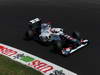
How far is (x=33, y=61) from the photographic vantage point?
635 inches

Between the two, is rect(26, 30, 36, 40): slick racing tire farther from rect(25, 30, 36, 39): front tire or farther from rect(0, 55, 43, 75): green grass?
rect(0, 55, 43, 75): green grass

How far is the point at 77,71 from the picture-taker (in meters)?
15.0

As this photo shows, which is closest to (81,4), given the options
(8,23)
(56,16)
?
(56,16)

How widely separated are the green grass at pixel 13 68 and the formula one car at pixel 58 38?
8.13 feet

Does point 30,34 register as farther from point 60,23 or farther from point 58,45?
point 60,23

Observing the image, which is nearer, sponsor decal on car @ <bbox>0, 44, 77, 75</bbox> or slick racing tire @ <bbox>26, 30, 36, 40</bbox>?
sponsor decal on car @ <bbox>0, 44, 77, 75</bbox>

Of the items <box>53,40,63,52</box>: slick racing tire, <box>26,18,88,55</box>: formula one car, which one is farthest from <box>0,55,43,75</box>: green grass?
<box>26,18,88,55</box>: formula one car

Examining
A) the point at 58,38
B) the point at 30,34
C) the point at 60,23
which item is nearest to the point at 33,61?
the point at 58,38

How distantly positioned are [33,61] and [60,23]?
5265 millimetres

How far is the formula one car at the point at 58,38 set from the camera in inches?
656

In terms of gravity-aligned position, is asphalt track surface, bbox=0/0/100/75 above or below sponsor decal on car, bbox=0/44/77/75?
above

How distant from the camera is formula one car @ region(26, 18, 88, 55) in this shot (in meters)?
16.7

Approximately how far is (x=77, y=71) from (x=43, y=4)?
33.4 ft

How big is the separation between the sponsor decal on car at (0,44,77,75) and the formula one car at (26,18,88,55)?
1437mm
